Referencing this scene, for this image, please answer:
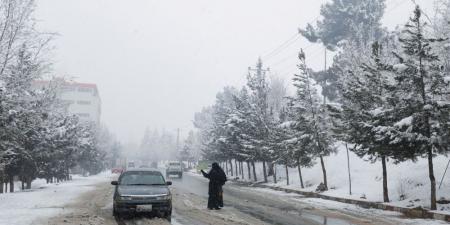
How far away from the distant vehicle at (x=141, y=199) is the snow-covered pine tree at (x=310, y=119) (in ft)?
50.9

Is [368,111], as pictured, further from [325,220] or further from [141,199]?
[141,199]

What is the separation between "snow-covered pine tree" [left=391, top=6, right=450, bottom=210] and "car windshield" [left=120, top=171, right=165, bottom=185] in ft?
27.3

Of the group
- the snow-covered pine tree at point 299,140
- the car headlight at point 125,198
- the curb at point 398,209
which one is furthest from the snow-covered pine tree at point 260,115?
the car headlight at point 125,198

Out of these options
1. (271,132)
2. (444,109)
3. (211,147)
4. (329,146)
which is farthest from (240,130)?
(444,109)

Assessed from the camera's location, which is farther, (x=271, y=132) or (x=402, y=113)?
(x=271, y=132)

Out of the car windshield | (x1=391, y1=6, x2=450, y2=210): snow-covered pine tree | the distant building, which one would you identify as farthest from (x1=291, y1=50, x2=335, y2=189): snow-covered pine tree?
the distant building

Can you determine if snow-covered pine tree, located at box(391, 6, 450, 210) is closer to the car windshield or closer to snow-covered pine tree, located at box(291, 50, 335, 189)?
the car windshield

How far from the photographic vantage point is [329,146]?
30469 mm

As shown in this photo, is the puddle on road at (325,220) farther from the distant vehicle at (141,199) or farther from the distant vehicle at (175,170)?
the distant vehicle at (175,170)

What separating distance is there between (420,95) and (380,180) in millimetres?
11972

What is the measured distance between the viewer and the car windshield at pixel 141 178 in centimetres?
1572

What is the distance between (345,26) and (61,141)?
3410 cm

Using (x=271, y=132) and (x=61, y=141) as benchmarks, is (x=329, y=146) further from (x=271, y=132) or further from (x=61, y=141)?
(x=61, y=141)

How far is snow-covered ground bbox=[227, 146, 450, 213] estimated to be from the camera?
19.6 metres
